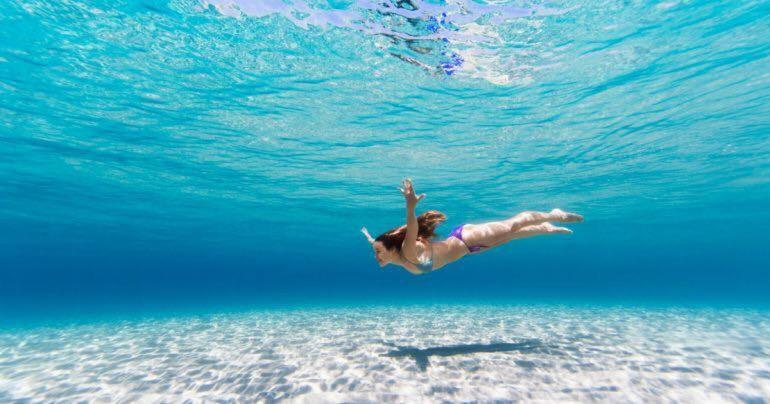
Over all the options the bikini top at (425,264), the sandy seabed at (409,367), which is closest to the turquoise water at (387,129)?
the sandy seabed at (409,367)

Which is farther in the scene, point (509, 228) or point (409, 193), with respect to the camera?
point (509, 228)

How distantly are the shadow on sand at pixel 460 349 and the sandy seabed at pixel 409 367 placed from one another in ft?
0.16

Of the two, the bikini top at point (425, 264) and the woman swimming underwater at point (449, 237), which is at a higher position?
the woman swimming underwater at point (449, 237)

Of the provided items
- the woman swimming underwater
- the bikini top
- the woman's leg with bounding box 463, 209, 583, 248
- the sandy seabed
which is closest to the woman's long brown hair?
the woman swimming underwater

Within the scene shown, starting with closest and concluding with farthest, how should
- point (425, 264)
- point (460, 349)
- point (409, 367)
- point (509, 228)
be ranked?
point (425, 264)
point (509, 228)
point (409, 367)
point (460, 349)

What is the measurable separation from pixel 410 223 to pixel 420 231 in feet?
4.39

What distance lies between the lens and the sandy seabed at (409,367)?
6.11 m

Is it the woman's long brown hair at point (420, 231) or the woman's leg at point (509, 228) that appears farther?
the woman's leg at point (509, 228)

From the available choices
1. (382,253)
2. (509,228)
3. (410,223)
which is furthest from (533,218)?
Result: (382,253)

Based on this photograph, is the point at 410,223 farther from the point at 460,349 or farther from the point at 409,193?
the point at 460,349

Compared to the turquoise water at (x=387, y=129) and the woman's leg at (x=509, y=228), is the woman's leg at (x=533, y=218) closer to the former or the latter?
the woman's leg at (x=509, y=228)

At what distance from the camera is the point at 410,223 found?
5.11 m

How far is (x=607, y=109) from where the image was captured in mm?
13477

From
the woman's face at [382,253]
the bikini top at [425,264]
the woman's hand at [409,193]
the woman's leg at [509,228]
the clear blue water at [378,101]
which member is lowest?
the bikini top at [425,264]
